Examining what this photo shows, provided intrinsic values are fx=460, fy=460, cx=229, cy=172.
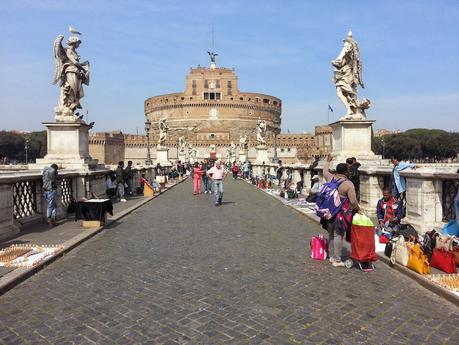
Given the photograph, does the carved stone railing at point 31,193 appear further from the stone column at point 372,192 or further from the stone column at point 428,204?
the stone column at point 372,192

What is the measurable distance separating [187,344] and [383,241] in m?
4.64

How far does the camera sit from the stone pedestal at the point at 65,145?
12.1 m

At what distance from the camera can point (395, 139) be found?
96250mm

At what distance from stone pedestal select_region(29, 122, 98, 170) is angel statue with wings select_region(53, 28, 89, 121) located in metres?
0.24

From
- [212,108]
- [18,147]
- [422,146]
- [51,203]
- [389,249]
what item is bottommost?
[389,249]

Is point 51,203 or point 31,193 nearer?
point 51,203

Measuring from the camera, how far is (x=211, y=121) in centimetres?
10725

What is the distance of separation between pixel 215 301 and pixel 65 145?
9.02 metres

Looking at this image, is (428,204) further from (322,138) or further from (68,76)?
(322,138)

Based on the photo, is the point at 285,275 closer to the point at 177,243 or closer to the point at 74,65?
the point at 177,243

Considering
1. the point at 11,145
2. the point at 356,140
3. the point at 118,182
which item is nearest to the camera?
the point at 356,140

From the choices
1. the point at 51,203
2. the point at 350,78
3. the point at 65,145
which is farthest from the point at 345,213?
the point at 65,145

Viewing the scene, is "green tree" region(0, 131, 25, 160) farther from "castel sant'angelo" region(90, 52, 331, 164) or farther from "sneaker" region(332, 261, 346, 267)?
"sneaker" region(332, 261, 346, 267)

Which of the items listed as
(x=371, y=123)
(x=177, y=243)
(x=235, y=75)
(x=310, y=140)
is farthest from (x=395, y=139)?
(x=177, y=243)
